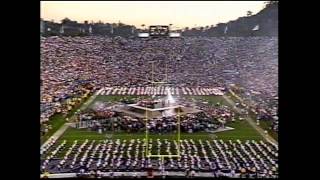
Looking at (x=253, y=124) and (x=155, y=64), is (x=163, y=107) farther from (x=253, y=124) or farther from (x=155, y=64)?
(x=253, y=124)

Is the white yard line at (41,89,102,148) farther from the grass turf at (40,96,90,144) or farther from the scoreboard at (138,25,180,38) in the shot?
the scoreboard at (138,25,180,38)

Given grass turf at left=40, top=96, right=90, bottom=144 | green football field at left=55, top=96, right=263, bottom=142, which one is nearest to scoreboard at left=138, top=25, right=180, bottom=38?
green football field at left=55, top=96, right=263, bottom=142

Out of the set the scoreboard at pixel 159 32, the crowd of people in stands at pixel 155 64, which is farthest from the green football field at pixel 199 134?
the scoreboard at pixel 159 32

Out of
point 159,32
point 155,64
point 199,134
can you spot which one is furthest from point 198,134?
point 159,32

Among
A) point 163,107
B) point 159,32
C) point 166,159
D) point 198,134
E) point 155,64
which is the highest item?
point 159,32
